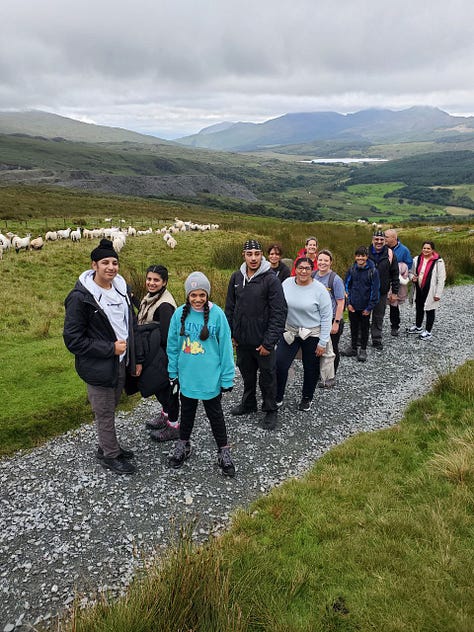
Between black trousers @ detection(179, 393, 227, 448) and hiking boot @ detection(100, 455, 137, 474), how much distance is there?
2.31 ft

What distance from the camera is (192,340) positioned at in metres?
4.46

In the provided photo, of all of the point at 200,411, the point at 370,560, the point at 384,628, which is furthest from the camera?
the point at 200,411

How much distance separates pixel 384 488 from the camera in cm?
432

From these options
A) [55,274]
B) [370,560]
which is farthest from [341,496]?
[55,274]

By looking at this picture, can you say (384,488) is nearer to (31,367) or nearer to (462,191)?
(31,367)

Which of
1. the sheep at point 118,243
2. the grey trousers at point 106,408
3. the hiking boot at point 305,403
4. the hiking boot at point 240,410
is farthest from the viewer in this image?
the sheep at point 118,243

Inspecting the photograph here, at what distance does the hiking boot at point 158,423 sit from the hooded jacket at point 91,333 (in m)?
1.59

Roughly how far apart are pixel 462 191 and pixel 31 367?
16908 centimetres

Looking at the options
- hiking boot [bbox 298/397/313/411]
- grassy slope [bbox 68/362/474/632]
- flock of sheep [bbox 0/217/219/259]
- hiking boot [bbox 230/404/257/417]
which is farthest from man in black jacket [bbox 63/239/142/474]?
flock of sheep [bbox 0/217/219/259]

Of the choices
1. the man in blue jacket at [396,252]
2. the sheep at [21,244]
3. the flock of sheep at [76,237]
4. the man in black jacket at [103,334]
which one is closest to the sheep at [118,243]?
the flock of sheep at [76,237]

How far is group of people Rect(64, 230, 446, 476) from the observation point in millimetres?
4230

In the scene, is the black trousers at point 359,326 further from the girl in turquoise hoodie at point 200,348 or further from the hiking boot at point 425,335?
the girl in turquoise hoodie at point 200,348

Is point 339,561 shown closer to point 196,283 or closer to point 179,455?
point 179,455

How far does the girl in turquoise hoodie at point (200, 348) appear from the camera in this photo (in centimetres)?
438
